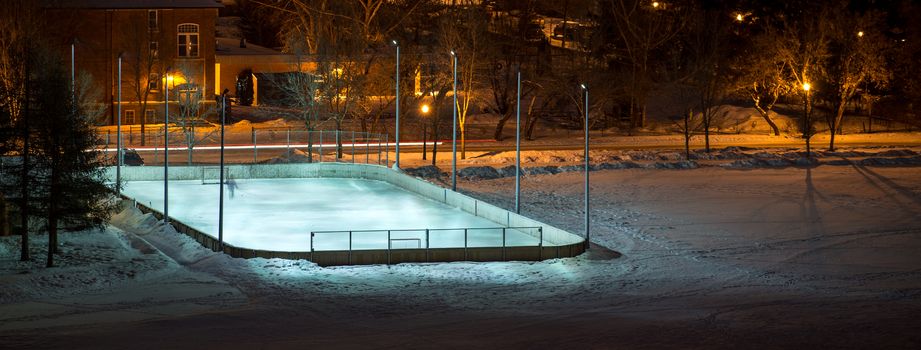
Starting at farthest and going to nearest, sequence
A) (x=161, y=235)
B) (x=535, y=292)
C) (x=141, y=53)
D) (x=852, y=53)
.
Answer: (x=141, y=53) → (x=852, y=53) → (x=161, y=235) → (x=535, y=292)

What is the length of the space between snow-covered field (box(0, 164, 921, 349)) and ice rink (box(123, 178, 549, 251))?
2099 millimetres

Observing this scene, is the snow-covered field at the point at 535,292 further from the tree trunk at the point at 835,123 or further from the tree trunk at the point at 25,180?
the tree trunk at the point at 835,123

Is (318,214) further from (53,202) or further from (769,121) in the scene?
(769,121)

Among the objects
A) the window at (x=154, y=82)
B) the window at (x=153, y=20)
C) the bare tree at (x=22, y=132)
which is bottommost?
the bare tree at (x=22, y=132)

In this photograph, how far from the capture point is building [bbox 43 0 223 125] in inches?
2827

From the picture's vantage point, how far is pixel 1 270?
3172 cm

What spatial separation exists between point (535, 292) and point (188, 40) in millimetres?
50796

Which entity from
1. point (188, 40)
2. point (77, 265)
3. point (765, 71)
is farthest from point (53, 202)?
point (765, 71)

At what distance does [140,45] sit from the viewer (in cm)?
7112

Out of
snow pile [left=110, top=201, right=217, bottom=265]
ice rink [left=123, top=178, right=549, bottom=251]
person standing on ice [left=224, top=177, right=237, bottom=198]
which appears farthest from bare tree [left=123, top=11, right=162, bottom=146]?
snow pile [left=110, top=201, right=217, bottom=265]

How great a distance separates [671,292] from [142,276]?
513 inches

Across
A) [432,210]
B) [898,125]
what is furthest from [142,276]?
[898,125]

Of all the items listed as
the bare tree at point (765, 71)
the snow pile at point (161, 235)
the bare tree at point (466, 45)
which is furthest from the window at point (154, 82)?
the bare tree at point (765, 71)

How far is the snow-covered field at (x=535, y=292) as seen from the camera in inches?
989
